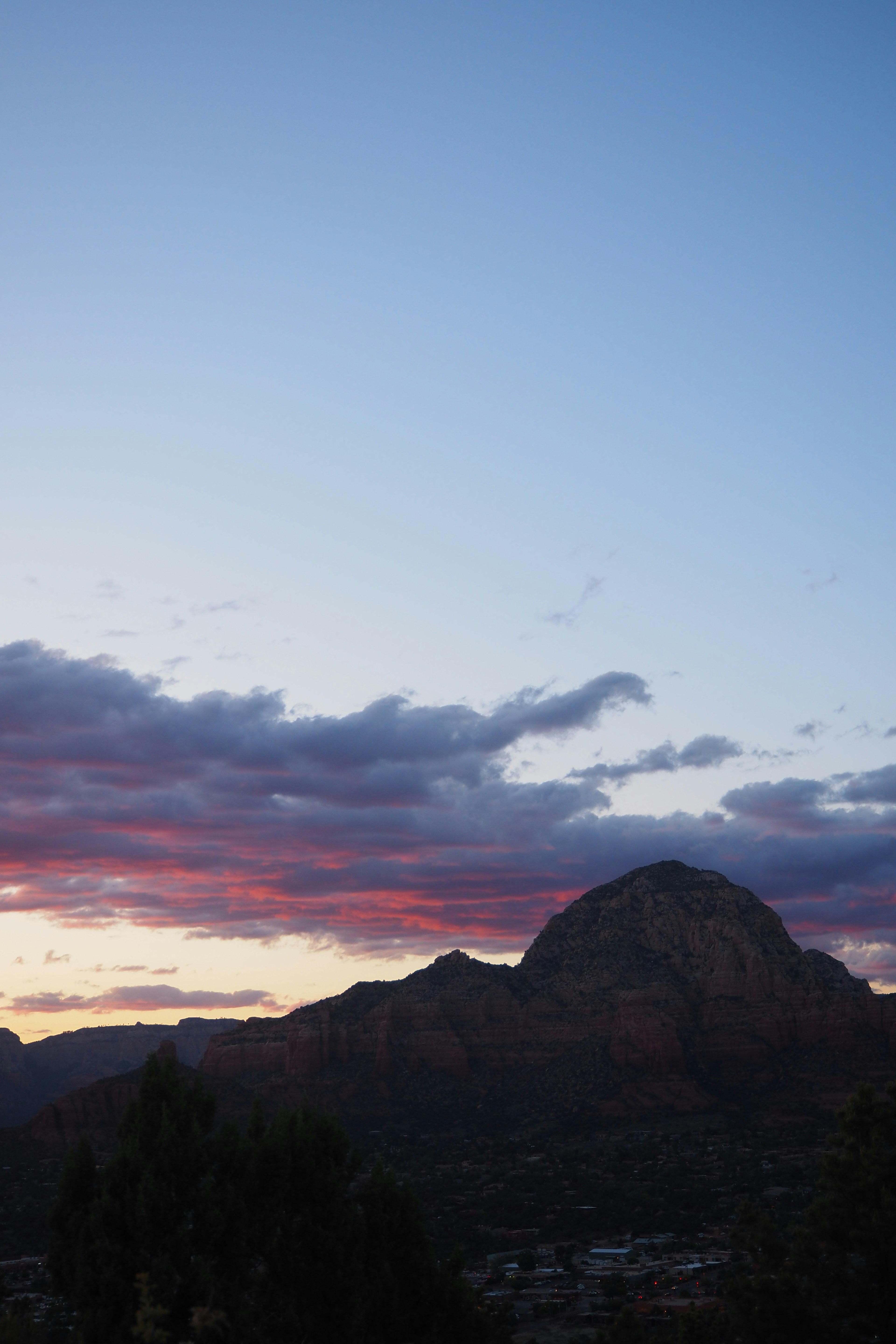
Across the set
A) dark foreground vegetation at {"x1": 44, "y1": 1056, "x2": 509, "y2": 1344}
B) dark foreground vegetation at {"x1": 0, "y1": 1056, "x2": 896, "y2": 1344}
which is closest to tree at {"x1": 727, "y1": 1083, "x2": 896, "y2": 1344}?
dark foreground vegetation at {"x1": 0, "y1": 1056, "x2": 896, "y2": 1344}

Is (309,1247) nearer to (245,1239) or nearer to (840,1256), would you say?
(245,1239)

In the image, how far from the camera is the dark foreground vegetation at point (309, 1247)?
2780 centimetres

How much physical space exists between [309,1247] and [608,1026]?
13519cm

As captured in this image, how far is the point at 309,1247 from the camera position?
3091cm

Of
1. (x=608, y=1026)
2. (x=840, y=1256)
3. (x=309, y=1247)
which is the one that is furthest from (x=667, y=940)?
(x=309, y=1247)

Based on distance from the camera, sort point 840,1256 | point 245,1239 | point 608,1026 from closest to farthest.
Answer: point 245,1239 → point 840,1256 → point 608,1026

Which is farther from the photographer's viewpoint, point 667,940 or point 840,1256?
point 667,940

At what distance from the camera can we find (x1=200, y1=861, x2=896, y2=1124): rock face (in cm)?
14838

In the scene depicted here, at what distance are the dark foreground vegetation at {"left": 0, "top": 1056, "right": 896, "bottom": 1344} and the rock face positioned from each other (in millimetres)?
111201

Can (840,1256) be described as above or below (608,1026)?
below

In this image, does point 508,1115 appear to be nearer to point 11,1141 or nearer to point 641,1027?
point 641,1027

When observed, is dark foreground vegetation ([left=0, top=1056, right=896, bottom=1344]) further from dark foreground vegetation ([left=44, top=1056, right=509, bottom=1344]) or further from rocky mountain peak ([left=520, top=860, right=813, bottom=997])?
rocky mountain peak ([left=520, top=860, right=813, bottom=997])

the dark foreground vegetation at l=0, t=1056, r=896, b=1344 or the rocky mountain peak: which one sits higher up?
the rocky mountain peak

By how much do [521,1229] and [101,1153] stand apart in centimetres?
4564
